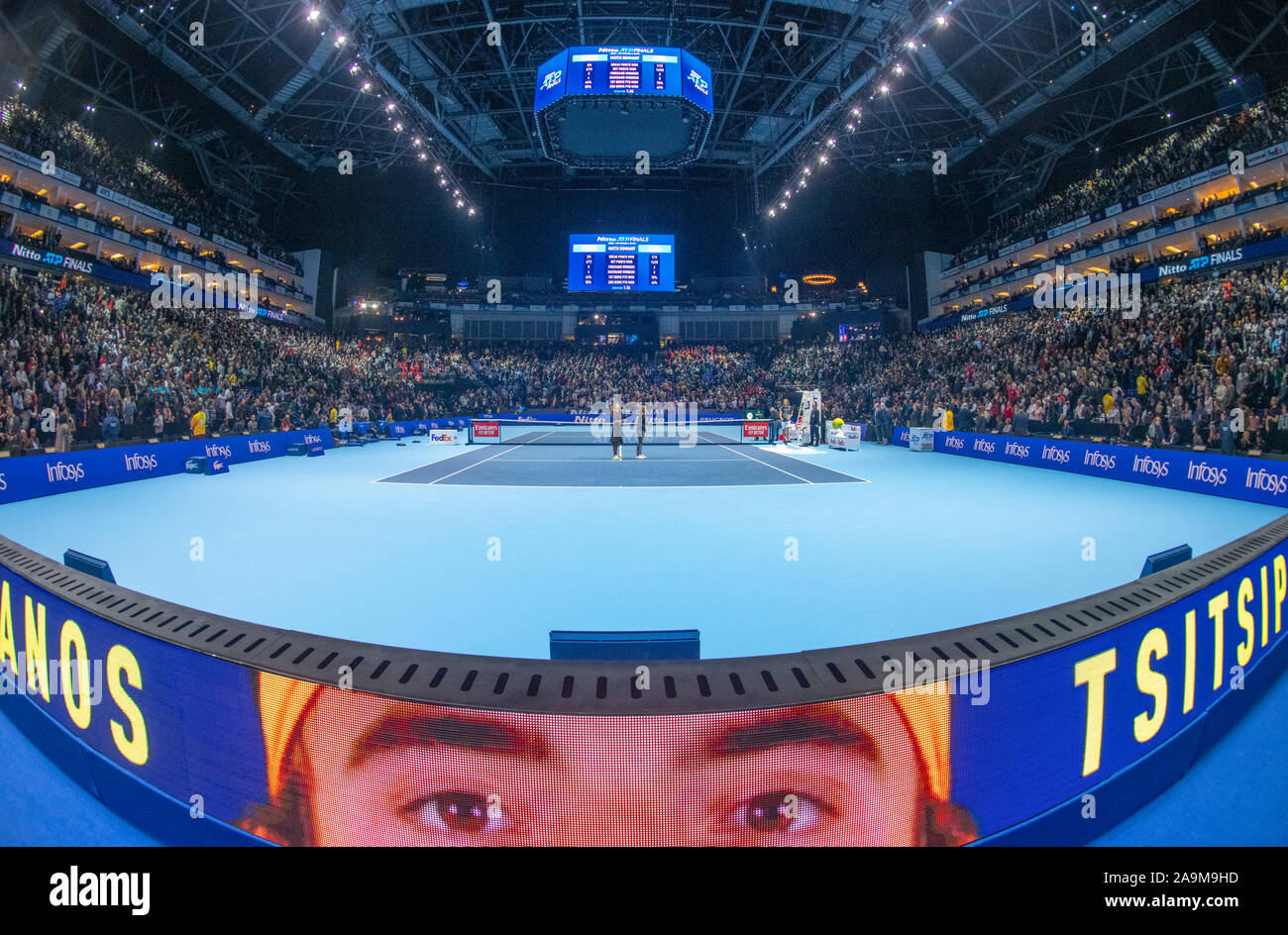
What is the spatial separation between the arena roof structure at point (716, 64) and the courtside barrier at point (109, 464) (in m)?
12.5

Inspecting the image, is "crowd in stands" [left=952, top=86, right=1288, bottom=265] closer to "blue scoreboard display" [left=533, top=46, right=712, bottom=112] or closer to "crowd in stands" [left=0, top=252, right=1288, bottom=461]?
"crowd in stands" [left=0, top=252, right=1288, bottom=461]

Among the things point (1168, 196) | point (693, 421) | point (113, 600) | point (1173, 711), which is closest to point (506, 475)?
point (113, 600)

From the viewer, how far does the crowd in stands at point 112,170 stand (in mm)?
26953

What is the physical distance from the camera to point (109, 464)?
14289 mm

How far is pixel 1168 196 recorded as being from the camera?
30031 millimetres

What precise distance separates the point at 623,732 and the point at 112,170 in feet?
146

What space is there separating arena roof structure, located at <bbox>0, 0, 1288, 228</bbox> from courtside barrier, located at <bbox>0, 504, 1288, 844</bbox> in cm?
2033

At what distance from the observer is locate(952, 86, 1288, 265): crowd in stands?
25.3m

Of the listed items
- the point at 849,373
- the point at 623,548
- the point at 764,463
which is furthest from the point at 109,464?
the point at 849,373
